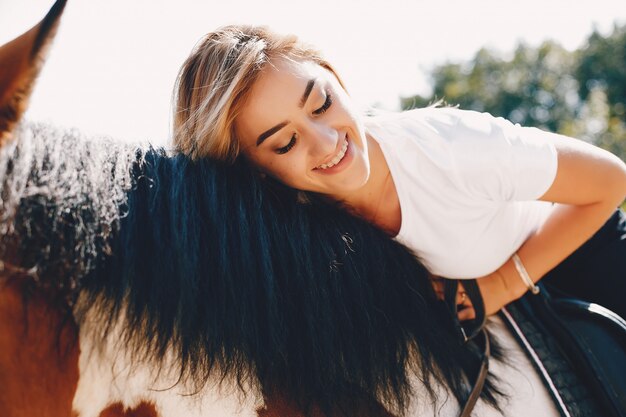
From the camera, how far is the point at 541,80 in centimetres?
3134

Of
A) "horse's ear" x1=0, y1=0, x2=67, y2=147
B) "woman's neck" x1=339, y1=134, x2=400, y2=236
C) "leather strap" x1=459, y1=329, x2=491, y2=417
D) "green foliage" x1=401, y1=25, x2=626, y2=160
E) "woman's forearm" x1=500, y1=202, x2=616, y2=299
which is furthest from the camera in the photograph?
"green foliage" x1=401, y1=25, x2=626, y2=160

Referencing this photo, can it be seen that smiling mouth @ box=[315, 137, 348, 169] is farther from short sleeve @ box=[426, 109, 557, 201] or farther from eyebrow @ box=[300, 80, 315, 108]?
short sleeve @ box=[426, 109, 557, 201]

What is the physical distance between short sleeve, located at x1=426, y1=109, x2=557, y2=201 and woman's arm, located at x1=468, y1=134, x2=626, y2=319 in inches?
2.7

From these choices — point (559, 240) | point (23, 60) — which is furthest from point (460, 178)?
point (23, 60)

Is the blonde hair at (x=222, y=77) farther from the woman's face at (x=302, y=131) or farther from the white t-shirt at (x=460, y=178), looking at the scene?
the white t-shirt at (x=460, y=178)

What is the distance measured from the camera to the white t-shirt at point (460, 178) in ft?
3.98

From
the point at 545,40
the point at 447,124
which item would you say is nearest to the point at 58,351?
the point at 447,124

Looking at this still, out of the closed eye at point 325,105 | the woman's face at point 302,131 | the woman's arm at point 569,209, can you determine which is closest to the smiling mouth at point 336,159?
the woman's face at point 302,131

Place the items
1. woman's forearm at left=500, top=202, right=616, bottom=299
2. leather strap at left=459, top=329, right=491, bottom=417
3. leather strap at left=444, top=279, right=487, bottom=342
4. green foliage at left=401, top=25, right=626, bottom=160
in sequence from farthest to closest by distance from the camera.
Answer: green foliage at left=401, top=25, right=626, bottom=160 → woman's forearm at left=500, top=202, right=616, bottom=299 → leather strap at left=444, top=279, right=487, bottom=342 → leather strap at left=459, top=329, right=491, bottom=417

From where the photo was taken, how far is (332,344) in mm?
912

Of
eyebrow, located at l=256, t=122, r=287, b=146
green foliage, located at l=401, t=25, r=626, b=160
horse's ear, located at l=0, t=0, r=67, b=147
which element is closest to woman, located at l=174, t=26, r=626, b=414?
eyebrow, located at l=256, t=122, r=287, b=146

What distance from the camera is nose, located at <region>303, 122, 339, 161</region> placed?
3.97ft

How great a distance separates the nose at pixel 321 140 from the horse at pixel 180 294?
198 mm

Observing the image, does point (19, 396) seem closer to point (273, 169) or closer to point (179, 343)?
point (179, 343)
